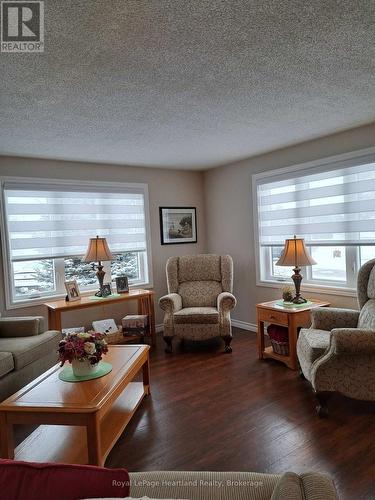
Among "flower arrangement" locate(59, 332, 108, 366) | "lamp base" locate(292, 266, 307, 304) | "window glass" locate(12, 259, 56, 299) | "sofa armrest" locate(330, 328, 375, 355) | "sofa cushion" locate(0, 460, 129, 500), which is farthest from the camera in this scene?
"window glass" locate(12, 259, 56, 299)

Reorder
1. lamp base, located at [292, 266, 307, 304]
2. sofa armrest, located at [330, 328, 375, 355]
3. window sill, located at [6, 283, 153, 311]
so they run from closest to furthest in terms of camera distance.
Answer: sofa armrest, located at [330, 328, 375, 355]
lamp base, located at [292, 266, 307, 304]
window sill, located at [6, 283, 153, 311]

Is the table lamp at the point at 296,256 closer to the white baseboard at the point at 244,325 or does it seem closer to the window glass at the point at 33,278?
the white baseboard at the point at 244,325

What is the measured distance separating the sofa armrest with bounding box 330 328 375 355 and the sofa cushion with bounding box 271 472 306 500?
1577mm

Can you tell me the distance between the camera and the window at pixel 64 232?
3.82 metres

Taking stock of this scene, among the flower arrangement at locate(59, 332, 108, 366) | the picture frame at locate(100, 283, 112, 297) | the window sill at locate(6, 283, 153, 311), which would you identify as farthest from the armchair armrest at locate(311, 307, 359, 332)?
the window sill at locate(6, 283, 153, 311)

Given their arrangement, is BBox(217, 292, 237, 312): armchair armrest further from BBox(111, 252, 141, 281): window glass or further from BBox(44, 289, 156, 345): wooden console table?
BBox(111, 252, 141, 281): window glass

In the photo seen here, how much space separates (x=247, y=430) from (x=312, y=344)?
84 centimetres

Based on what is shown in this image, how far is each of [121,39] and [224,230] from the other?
11.6 feet

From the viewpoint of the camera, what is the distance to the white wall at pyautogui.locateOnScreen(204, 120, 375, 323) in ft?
12.9

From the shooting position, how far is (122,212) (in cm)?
457

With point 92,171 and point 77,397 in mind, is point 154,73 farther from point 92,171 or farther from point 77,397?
point 92,171

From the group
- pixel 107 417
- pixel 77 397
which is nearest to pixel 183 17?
pixel 77 397

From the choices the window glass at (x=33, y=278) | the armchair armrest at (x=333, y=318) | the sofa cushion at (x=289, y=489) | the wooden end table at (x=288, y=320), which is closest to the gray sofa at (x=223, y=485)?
the sofa cushion at (x=289, y=489)

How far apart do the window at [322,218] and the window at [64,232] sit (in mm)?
1712
